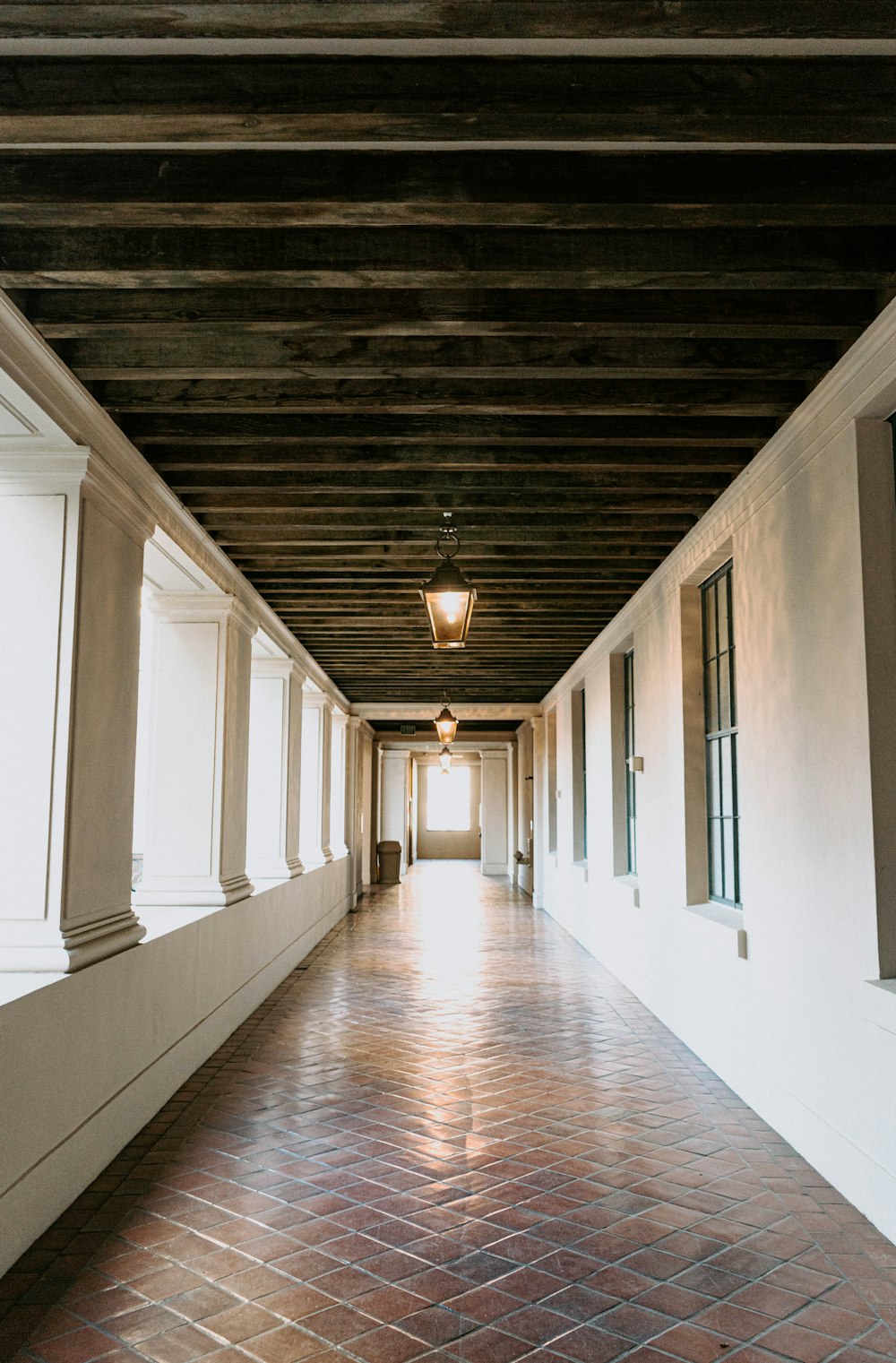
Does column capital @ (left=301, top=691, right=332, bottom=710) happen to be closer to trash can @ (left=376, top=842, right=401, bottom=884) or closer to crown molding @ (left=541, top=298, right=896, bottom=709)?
crown molding @ (left=541, top=298, right=896, bottom=709)

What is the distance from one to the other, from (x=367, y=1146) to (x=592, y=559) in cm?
439

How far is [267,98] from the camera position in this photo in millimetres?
2691

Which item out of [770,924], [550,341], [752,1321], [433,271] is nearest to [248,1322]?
[752,1321]

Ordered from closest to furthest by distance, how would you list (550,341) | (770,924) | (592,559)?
(550,341)
(770,924)
(592,559)

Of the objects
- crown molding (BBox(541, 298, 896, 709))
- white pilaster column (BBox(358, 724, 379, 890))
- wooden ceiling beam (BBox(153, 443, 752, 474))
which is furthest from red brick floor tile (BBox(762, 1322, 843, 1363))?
white pilaster column (BBox(358, 724, 379, 890))

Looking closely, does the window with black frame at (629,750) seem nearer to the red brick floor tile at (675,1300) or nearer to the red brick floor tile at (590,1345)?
the red brick floor tile at (675,1300)

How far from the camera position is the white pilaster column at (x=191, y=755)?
A: 7.01 metres

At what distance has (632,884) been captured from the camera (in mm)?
9219

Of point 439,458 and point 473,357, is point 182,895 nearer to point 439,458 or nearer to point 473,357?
point 439,458

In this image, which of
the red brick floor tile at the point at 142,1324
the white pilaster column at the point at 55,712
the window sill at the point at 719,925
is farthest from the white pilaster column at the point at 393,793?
the red brick floor tile at the point at 142,1324

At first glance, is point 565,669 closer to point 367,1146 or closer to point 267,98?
point 367,1146

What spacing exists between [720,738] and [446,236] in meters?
4.11

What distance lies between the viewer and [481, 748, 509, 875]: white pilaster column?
1011 inches

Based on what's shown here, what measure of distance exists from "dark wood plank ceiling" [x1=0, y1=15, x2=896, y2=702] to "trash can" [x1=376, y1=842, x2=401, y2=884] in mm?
17448
